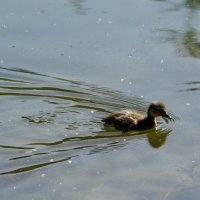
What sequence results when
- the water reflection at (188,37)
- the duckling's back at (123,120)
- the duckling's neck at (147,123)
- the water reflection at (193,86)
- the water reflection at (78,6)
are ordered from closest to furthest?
the duckling's back at (123,120)
the duckling's neck at (147,123)
the water reflection at (193,86)
the water reflection at (188,37)
the water reflection at (78,6)

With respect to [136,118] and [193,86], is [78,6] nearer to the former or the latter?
[193,86]

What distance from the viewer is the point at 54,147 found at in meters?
7.00

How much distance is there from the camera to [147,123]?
7.76 metres

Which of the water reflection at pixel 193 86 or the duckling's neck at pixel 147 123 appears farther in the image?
the water reflection at pixel 193 86

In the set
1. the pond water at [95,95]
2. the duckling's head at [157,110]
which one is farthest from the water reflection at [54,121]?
the duckling's head at [157,110]

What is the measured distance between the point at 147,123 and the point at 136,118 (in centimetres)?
12

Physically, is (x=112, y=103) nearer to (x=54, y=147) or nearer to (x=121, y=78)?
(x=121, y=78)

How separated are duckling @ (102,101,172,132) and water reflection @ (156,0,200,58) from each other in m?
1.73

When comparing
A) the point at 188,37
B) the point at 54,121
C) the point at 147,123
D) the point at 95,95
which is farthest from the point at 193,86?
the point at 54,121

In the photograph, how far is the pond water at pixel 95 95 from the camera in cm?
632

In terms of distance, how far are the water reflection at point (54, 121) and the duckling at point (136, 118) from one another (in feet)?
0.26

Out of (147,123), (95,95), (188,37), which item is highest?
(188,37)

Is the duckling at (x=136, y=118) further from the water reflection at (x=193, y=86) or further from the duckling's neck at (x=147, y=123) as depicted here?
the water reflection at (x=193, y=86)

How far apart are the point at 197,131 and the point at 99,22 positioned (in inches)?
122
